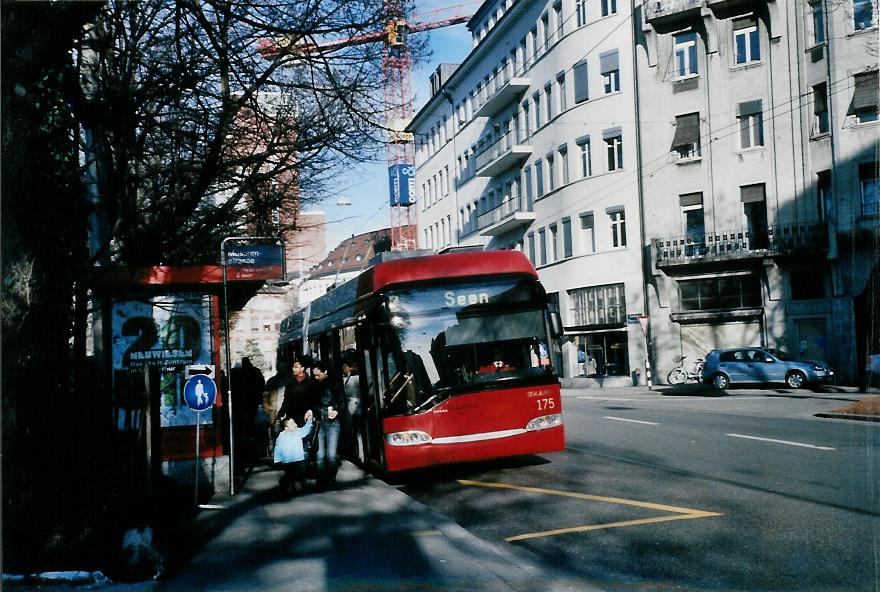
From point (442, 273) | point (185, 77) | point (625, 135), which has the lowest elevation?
point (442, 273)

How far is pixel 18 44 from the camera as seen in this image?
281 inches

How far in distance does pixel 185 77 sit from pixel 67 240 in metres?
3.41

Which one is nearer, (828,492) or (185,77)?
(828,492)

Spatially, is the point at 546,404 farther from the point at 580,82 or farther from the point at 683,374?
the point at 580,82

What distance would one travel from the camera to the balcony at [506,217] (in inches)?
1901

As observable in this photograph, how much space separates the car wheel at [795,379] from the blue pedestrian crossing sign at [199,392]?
81.3ft

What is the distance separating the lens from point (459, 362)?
38.0 ft

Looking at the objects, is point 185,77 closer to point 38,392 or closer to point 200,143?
point 200,143

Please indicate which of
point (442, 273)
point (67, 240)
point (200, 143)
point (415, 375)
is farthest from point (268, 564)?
point (200, 143)

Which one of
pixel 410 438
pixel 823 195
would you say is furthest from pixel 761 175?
pixel 410 438

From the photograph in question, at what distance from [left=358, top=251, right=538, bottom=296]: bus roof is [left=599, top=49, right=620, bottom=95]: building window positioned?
101 ft

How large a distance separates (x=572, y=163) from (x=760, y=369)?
15443 millimetres

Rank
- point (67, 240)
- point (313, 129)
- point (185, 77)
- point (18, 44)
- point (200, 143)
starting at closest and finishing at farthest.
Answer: point (18, 44) < point (67, 240) < point (185, 77) < point (200, 143) < point (313, 129)

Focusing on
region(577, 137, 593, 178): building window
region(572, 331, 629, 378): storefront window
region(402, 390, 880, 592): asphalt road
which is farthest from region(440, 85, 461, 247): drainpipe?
region(402, 390, 880, 592): asphalt road
